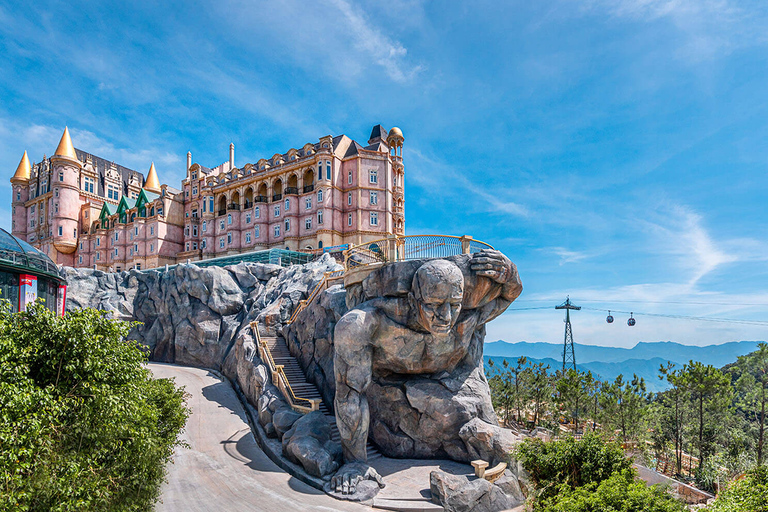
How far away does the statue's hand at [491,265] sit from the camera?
1867 cm

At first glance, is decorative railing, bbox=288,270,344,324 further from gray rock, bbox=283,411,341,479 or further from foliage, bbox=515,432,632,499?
foliage, bbox=515,432,632,499

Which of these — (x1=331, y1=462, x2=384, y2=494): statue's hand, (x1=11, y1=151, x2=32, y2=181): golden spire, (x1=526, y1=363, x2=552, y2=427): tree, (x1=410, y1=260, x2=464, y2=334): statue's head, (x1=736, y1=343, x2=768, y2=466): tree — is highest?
(x1=11, y1=151, x2=32, y2=181): golden spire

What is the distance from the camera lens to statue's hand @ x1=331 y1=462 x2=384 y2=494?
1659 centimetres

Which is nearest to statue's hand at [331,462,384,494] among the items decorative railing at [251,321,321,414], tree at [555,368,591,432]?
decorative railing at [251,321,321,414]

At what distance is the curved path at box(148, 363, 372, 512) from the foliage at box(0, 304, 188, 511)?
16.9ft

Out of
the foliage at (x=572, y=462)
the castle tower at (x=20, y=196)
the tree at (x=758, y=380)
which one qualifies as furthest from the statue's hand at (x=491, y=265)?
the castle tower at (x=20, y=196)

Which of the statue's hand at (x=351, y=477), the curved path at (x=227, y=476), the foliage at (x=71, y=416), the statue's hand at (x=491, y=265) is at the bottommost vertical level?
the curved path at (x=227, y=476)

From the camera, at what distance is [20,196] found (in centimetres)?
7569

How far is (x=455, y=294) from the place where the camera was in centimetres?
1742

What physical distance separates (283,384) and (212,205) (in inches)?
1809

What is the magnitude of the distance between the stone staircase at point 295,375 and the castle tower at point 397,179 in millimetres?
27719

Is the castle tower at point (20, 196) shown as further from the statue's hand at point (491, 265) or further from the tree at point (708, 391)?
the tree at point (708, 391)

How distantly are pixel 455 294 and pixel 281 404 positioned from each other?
41.4 ft

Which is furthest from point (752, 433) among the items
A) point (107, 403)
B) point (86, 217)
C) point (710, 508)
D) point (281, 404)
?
point (86, 217)
